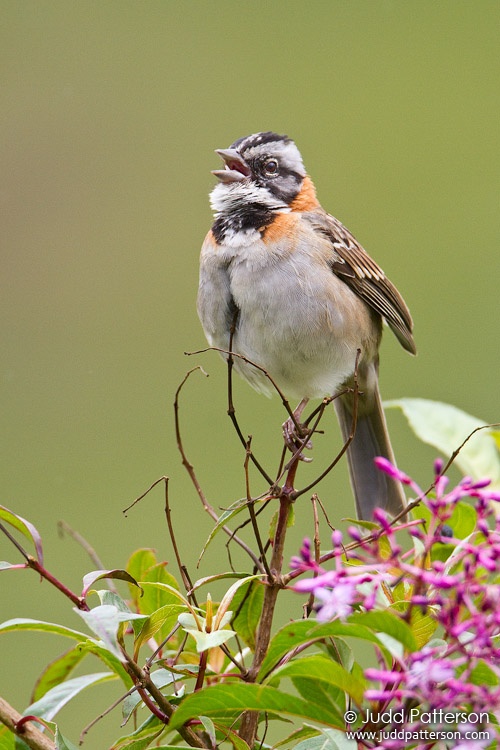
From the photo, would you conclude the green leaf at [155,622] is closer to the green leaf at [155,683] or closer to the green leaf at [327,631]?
the green leaf at [155,683]

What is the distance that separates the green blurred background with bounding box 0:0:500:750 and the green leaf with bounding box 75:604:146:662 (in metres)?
3.55

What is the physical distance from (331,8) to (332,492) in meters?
5.35

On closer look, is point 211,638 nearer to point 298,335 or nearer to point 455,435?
point 455,435

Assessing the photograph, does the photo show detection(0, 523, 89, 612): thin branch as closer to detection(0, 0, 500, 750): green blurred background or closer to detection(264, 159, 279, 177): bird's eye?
detection(264, 159, 279, 177): bird's eye

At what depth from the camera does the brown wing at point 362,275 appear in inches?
135

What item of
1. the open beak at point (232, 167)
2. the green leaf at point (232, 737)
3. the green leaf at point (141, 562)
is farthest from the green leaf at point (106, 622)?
the open beak at point (232, 167)

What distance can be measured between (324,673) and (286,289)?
77.8 inches

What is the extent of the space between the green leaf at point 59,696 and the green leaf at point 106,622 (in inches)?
10.2

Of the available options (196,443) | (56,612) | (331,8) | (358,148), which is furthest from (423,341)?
(331,8)

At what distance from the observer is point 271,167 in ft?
11.1

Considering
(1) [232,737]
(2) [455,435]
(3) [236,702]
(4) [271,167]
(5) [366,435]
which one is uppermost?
(4) [271,167]

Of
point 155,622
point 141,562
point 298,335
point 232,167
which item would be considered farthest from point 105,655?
point 232,167

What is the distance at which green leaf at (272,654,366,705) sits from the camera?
1245mm

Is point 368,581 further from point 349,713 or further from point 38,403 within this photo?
point 38,403
